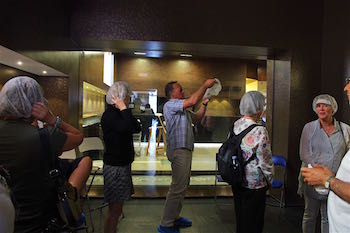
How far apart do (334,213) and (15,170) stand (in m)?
1.32

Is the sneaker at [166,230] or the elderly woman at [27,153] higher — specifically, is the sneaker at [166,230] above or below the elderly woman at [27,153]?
below

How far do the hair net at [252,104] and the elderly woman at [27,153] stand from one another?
1238 mm

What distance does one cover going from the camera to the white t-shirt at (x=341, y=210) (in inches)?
39.5

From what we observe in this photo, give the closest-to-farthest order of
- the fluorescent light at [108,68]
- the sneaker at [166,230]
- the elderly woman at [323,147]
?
1. the elderly woman at [323,147]
2. the sneaker at [166,230]
3. the fluorescent light at [108,68]

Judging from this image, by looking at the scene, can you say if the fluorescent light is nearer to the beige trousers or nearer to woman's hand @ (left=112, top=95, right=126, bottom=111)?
the beige trousers

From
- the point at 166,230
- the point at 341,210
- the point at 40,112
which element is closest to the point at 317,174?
the point at 341,210

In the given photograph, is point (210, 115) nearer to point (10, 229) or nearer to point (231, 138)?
point (231, 138)

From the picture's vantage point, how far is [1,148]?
1.02 metres

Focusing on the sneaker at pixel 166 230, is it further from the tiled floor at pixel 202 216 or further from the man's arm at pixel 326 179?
the man's arm at pixel 326 179

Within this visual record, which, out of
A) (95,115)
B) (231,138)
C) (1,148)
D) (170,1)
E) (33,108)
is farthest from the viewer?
(95,115)

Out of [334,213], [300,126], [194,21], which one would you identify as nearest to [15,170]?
[334,213]

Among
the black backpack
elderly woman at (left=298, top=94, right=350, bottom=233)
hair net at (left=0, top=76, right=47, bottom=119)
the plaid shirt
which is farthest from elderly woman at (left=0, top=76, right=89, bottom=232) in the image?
elderly woman at (left=298, top=94, right=350, bottom=233)

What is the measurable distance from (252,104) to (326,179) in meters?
0.82

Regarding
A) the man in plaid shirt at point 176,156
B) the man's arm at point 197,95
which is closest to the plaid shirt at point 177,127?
the man in plaid shirt at point 176,156
